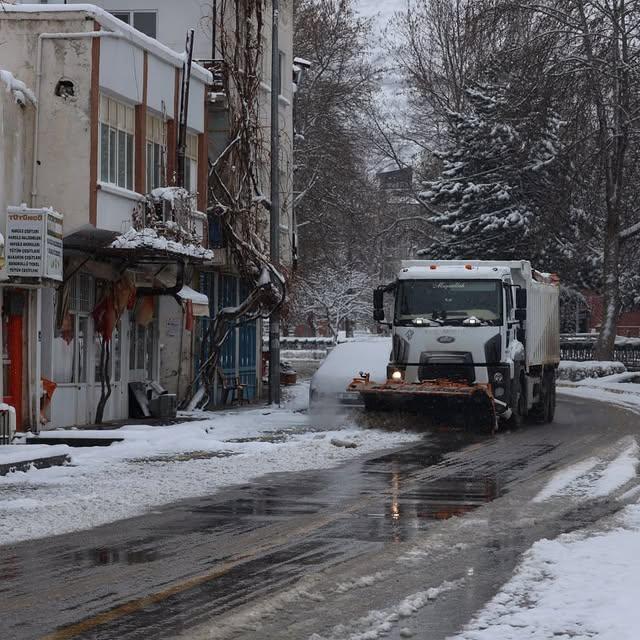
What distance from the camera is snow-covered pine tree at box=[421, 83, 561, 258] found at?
54969 mm

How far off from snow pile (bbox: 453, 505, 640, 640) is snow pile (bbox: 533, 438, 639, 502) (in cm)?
336

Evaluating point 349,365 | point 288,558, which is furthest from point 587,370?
point 288,558

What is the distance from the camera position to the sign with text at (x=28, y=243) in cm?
2123

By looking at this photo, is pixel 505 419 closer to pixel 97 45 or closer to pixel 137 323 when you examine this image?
pixel 137 323

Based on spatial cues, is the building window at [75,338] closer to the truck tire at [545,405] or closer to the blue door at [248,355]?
the truck tire at [545,405]

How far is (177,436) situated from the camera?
2162cm

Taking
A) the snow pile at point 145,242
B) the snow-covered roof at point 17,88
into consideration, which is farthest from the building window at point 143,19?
the snow-covered roof at point 17,88

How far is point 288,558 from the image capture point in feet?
32.9

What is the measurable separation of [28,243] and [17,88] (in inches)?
113

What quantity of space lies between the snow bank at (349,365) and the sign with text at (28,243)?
23.0 ft

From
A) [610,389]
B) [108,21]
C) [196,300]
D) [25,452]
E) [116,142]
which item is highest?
[108,21]

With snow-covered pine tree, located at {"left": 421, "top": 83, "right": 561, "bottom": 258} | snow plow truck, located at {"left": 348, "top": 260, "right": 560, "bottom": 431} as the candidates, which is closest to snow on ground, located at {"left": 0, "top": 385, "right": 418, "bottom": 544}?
snow plow truck, located at {"left": 348, "top": 260, "right": 560, "bottom": 431}

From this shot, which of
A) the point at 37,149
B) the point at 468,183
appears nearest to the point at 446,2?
the point at 468,183

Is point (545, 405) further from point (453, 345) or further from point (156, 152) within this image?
point (156, 152)
